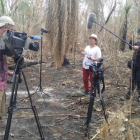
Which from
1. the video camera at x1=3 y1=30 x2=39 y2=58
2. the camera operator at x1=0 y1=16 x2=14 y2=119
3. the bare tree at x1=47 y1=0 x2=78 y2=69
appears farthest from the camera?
the bare tree at x1=47 y1=0 x2=78 y2=69

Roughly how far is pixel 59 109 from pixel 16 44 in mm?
2249

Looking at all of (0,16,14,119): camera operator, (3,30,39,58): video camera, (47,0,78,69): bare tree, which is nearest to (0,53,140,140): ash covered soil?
(0,16,14,119): camera operator

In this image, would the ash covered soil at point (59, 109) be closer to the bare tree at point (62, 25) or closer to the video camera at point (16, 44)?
the bare tree at point (62, 25)

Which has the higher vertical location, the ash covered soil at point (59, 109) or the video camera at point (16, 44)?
the video camera at point (16, 44)

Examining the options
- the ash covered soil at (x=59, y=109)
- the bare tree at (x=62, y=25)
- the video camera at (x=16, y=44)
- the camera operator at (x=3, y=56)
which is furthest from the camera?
the bare tree at (x=62, y=25)

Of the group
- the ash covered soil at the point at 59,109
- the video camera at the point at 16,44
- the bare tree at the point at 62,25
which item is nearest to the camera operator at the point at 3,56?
the video camera at the point at 16,44

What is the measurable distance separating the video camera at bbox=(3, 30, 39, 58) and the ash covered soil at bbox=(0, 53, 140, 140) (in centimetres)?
146

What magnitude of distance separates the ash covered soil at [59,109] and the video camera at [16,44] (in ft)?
4.77

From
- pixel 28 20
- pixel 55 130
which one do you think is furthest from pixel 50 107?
pixel 28 20

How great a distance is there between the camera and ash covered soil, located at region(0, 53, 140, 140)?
3348 millimetres

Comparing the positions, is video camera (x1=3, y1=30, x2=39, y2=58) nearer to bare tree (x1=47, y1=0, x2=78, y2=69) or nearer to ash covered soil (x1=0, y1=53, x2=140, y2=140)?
ash covered soil (x1=0, y1=53, x2=140, y2=140)

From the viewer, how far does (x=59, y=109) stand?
440 cm

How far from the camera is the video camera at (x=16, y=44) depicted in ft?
8.19

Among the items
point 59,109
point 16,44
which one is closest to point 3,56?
point 16,44
